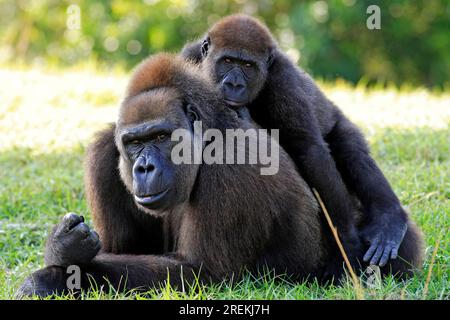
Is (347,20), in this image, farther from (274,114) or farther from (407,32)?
(274,114)

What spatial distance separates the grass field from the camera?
4031 millimetres

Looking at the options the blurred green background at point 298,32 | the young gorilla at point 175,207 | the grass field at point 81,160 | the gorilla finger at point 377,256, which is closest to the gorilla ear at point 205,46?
the young gorilla at point 175,207

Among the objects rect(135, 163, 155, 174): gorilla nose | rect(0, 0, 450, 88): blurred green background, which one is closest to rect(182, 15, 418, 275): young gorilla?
rect(135, 163, 155, 174): gorilla nose

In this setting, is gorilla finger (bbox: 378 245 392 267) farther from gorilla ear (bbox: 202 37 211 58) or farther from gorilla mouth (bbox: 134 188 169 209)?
gorilla ear (bbox: 202 37 211 58)

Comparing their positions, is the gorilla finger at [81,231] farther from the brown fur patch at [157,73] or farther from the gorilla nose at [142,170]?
the brown fur patch at [157,73]

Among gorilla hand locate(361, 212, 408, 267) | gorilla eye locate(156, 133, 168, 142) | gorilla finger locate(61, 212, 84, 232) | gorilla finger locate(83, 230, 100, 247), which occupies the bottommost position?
gorilla hand locate(361, 212, 408, 267)

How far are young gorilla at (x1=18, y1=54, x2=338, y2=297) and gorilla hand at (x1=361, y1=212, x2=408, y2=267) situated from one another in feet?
0.97

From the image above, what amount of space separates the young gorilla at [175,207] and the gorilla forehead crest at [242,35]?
2.25 ft

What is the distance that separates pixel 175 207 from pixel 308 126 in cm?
96

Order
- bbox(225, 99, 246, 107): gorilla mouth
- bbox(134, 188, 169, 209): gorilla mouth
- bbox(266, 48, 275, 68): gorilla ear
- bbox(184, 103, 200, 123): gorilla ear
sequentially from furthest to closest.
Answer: bbox(266, 48, 275, 68): gorilla ear, bbox(225, 99, 246, 107): gorilla mouth, bbox(184, 103, 200, 123): gorilla ear, bbox(134, 188, 169, 209): gorilla mouth

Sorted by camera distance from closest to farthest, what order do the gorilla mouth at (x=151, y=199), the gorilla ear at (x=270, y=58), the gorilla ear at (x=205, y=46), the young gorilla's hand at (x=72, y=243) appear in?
1. the gorilla mouth at (x=151, y=199)
2. the young gorilla's hand at (x=72, y=243)
3. the gorilla ear at (x=270, y=58)
4. the gorilla ear at (x=205, y=46)

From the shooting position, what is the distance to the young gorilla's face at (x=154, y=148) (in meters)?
3.71

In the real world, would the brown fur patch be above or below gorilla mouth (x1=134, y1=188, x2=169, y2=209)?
above
